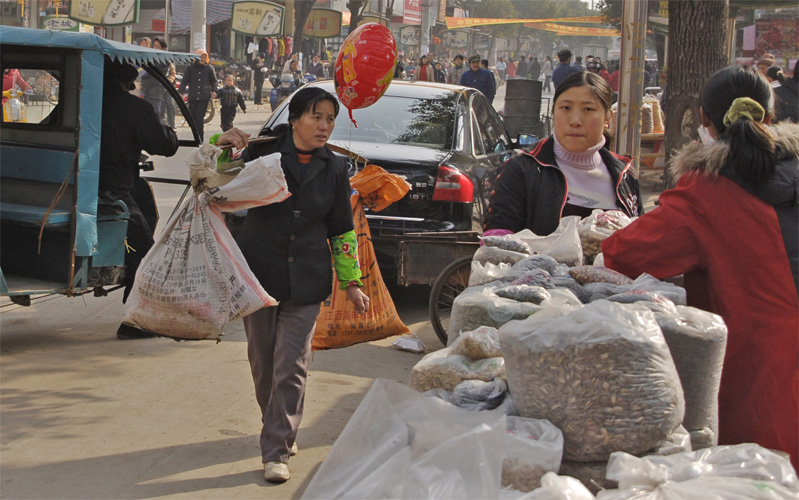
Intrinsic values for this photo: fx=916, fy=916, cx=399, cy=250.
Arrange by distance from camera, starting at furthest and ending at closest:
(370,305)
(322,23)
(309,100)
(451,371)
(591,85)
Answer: (322,23) → (370,305) → (309,100) → (591,85) → (451,371)

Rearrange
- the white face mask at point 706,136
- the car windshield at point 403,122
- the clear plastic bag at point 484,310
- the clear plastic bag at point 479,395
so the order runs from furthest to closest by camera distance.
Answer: the car windshield at point 403,122 < the white face mask at point 706,136 < the clear plastic bag at point 484,310 < the clear plastic bag at point 479,395

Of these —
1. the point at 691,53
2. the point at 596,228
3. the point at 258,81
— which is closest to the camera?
the point at 596,228

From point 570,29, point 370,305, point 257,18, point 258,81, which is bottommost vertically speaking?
point 370,305

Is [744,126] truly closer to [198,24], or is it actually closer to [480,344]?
[480,344]

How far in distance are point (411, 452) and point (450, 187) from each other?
5231 mm

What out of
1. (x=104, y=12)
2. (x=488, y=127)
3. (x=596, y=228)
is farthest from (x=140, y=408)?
(x=104, y=12)

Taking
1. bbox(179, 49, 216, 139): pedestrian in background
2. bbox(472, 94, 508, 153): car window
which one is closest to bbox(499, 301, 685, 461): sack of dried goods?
bbox(472, 94, 508, 153): car window

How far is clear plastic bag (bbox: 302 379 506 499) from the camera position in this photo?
1.83 meters

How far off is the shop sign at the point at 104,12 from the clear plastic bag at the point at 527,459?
93.4ft

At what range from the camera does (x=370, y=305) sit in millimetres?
5734

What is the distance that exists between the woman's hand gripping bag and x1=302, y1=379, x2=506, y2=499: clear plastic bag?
6.53 ft

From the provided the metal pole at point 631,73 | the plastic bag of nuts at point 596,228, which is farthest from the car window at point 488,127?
the plastic bag of nuts at point 596,228

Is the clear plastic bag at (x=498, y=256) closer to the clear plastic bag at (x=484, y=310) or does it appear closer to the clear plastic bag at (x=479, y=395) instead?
the clear plastic bag at (x=484, y=310)

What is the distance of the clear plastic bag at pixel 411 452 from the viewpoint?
6.00 feet
